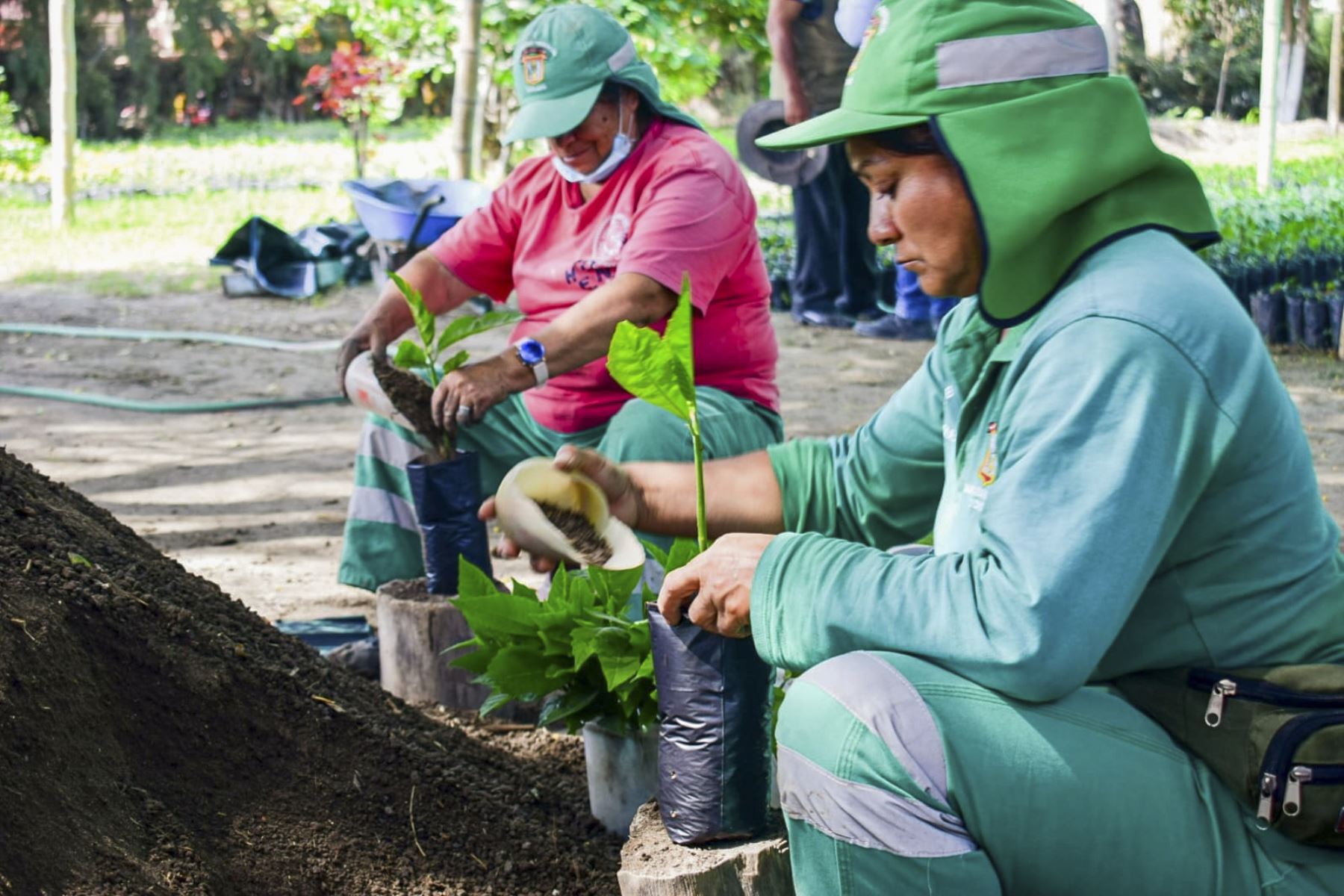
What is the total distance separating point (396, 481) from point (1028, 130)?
2168 mm

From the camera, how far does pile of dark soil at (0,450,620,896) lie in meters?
2.01

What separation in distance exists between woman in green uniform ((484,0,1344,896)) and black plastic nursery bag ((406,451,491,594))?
1483 millimetres

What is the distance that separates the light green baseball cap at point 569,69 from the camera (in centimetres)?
325

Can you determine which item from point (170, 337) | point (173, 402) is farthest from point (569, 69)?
point (170, 337)

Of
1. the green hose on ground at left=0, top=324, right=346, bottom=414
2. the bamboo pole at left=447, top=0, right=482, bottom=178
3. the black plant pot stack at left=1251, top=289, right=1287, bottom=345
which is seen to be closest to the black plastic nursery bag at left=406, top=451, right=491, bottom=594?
the green hose on ground at left=0, top=324, right=346, bottom=414

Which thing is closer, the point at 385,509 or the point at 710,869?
the point at 710,869

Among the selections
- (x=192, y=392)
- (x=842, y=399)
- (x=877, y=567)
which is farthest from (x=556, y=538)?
(x=192, y=392)

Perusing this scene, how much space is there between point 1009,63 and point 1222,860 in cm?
88

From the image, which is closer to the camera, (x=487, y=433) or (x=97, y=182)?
(x=487, y=433)

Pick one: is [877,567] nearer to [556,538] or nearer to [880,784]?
[880,784]

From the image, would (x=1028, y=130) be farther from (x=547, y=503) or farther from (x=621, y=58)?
(x=621, y=58)

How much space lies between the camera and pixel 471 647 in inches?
125

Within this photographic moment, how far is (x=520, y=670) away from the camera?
250cm

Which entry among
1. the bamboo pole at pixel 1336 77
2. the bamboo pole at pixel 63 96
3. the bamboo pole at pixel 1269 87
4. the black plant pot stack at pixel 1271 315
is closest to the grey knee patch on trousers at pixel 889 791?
the black plant pot stack at pixel 1271 315
